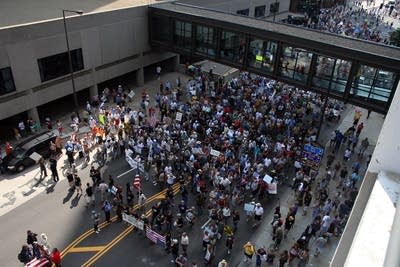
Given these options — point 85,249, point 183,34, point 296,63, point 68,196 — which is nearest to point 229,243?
point 85,249

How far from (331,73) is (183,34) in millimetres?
14167

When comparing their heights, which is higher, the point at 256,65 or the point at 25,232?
the point at 256,65

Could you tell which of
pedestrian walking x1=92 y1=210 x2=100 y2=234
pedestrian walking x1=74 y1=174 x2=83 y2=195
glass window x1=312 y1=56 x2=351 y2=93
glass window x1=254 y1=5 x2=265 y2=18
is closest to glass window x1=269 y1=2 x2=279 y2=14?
glass window x1=254 y1=5 x2=265 y2=18

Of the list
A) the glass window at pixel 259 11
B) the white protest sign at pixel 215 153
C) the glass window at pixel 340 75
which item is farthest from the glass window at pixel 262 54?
the glass window at pixel 259 11

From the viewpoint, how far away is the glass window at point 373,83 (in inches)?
898

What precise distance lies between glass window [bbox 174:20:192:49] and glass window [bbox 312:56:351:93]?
40.3 ft

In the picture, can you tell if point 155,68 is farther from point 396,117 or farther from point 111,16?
point 396,117

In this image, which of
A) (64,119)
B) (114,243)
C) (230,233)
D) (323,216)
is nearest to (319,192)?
(323,216)

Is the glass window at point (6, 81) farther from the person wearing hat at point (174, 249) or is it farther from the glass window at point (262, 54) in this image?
the glass window at point (262, 54)

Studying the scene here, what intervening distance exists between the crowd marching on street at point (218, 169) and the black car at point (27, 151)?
805 mm

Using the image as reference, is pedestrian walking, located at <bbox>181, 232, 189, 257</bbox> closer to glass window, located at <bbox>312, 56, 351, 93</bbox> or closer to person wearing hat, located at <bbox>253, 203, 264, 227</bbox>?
person wearing hat, located at <bbox>253, 203, 264, 227</bbox>

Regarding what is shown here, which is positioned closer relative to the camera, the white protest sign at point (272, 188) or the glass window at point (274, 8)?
the white protest sign at point (272, 188)

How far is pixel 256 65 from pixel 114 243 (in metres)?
18.3

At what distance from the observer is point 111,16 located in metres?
30.7
